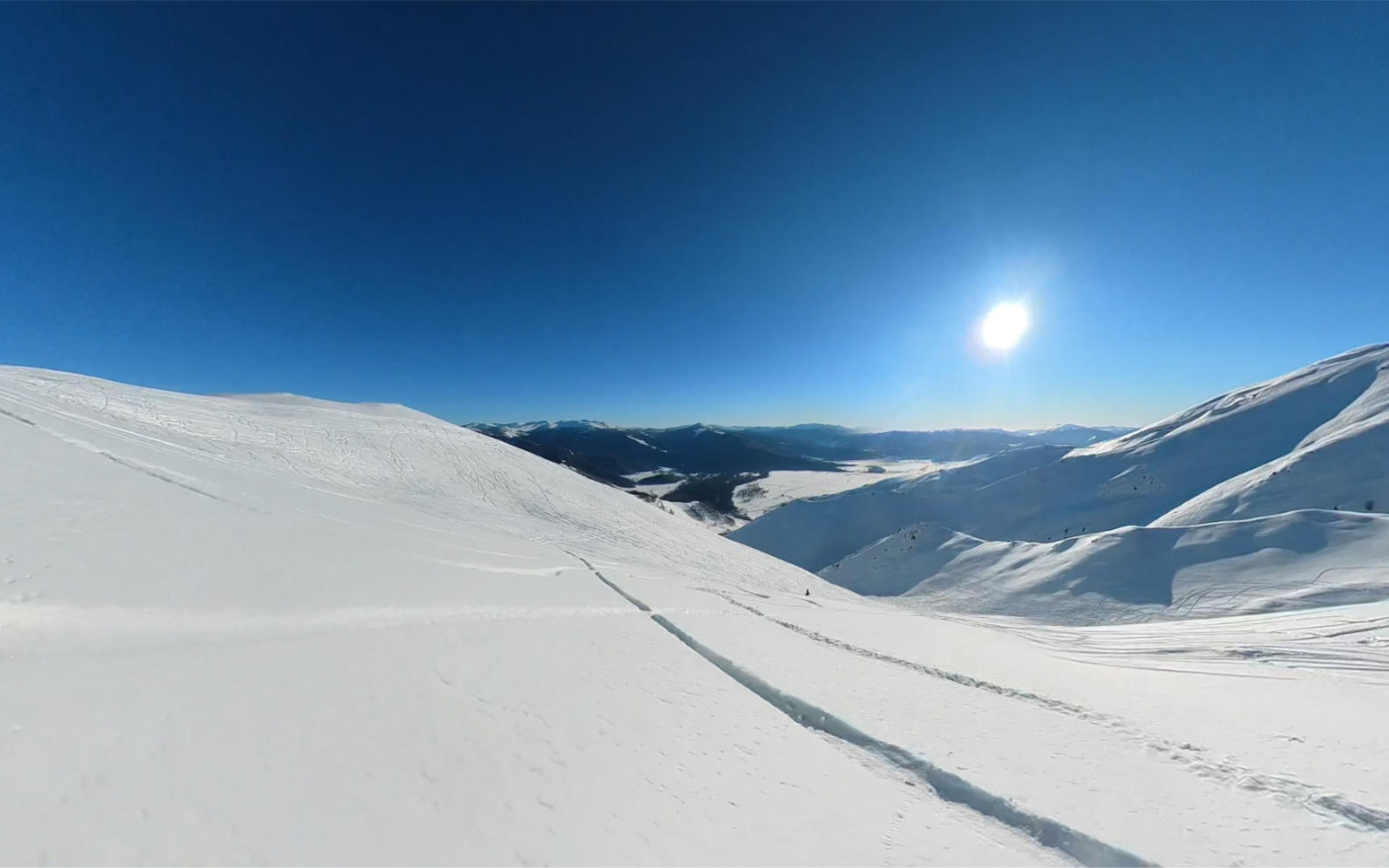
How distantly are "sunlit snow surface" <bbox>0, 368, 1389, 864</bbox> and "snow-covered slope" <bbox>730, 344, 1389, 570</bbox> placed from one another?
154 feet

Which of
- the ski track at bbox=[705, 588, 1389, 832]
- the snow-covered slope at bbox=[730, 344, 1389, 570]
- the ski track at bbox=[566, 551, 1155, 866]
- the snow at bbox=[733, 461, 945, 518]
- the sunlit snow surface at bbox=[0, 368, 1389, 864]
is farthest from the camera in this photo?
the snow at bbox=[733, 461, 945, 518]

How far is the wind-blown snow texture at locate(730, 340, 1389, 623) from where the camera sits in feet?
72.2

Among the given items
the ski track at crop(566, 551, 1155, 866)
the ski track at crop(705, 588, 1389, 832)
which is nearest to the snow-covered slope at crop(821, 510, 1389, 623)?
the ski track at crop(705, 588, 1389, 832)

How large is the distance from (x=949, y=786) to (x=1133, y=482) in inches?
2641

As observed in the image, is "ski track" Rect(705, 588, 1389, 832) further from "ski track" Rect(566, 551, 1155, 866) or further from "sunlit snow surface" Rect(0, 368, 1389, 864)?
"ski track" Rect(566, 551, 1155, 866)

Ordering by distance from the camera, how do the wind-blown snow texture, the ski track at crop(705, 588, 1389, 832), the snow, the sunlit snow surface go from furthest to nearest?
the snow < the wind-blown snow texture < the ski track at crop(705, 588, 1389, 832) < the sunlit snow surface

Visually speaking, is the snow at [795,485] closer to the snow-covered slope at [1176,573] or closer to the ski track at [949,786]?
the snow-covered slope at [1176,573]

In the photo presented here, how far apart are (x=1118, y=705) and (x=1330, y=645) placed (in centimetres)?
831

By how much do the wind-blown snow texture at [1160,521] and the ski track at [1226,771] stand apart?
21738 millimetres

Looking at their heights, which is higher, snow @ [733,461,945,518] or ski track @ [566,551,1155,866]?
snow @ [733,461,945,518]

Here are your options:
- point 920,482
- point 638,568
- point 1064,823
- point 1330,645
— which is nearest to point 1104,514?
point 920,482

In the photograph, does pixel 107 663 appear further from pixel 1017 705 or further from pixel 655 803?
pixel 1017 705

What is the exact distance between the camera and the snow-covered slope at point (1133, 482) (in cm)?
4912

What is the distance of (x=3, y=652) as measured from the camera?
321cm
